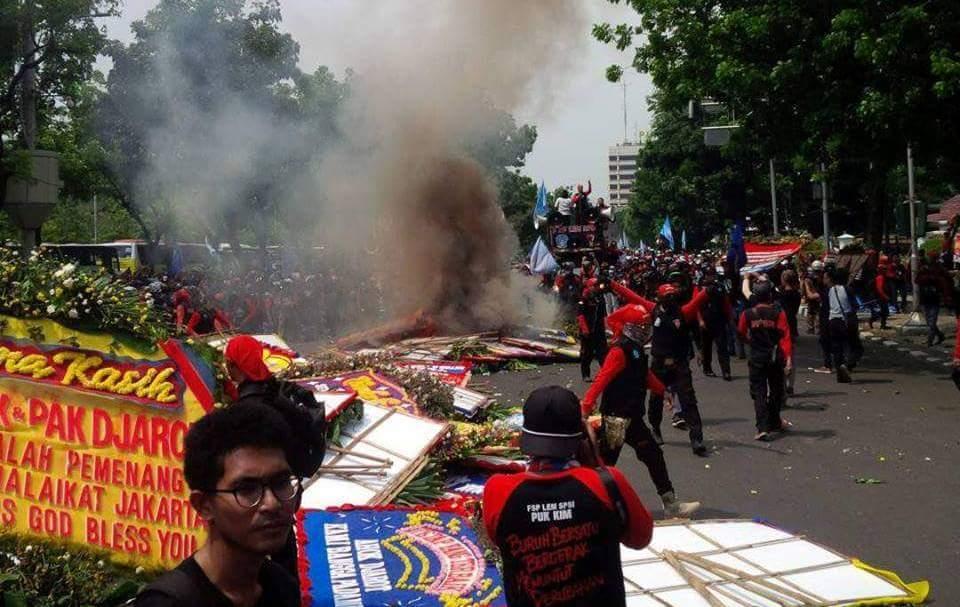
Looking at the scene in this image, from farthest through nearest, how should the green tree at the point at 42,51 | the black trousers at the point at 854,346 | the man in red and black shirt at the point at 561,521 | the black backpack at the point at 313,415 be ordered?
the green tree at the point at 42,51 < the black trousers at the point at 854,346 < the black backpack at the point at 313,415 < the man in red and black shirt at the point at 561,521

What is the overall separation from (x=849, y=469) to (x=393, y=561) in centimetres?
497

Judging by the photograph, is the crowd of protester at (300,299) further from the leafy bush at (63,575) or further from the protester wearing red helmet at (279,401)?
the protester wearing red helmet at (279,401)

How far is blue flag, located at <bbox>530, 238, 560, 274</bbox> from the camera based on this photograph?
2492 cm

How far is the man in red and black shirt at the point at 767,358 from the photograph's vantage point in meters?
10.6

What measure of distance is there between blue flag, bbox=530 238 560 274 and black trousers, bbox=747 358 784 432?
559 inches

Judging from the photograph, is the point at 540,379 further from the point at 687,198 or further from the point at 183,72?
the point at 687,198

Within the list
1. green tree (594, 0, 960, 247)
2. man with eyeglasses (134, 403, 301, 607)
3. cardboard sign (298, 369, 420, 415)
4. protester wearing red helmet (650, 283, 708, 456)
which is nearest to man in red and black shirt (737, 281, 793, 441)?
protester wearing red helmet (650, 283, 708, 456)

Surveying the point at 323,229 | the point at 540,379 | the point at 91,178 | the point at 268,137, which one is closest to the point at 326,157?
the point at 323,229

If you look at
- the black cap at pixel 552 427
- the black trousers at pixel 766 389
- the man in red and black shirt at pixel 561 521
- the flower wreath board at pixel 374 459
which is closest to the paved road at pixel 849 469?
the black trousers at pixel 766 389

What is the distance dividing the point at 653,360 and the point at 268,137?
20.6 m

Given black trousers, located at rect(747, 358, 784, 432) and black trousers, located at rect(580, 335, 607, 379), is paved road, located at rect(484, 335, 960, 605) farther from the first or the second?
black trousers, located at rect(580, 335, 607, 379)

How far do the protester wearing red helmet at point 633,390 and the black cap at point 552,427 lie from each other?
12.9ft

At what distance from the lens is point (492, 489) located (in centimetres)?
367

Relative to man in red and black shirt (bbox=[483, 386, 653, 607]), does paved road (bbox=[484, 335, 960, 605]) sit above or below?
below
